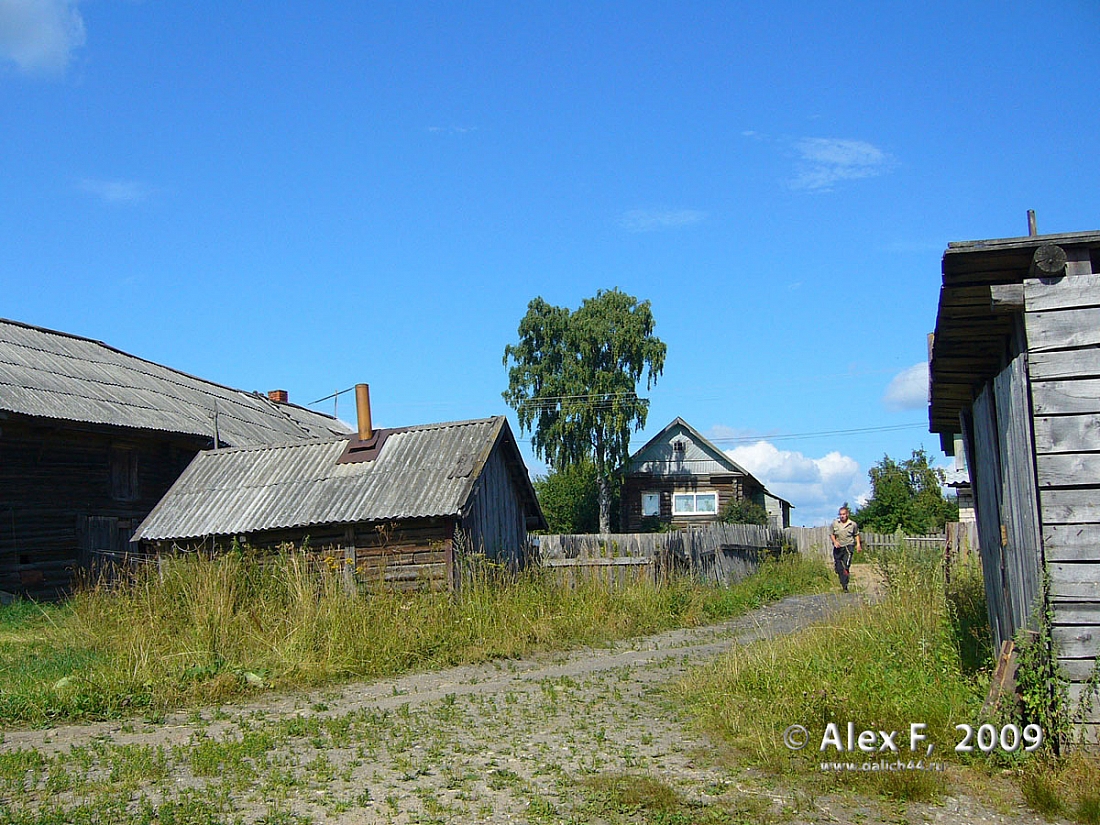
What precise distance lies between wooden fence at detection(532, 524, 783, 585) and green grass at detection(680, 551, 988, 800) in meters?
6.51

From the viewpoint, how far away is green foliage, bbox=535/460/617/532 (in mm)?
43688

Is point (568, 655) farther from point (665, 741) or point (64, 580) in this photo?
point (64, 580)

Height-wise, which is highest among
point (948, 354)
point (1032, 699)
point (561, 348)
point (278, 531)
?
point (561, 348)

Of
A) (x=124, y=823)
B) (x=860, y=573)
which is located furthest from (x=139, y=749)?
(x=860, y=573)

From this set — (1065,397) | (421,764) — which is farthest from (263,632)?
(1065,397)

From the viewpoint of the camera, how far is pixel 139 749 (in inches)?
305

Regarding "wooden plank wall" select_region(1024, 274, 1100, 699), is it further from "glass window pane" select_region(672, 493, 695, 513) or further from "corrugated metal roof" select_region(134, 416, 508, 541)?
"glass window pane" select_region(672, 493, 695, 513)

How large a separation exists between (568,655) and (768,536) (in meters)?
15.3

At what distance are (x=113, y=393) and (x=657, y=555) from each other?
44.5 ft

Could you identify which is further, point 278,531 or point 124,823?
point 278,531

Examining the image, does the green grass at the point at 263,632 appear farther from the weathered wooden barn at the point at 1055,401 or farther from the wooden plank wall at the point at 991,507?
the weathered wooden barn at the point at 1055,401

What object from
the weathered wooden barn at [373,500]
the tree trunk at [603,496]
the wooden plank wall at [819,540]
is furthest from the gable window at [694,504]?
the weathered wooden barn at [373,500]

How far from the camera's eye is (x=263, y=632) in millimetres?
11828

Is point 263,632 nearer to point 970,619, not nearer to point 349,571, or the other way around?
point 349,571
